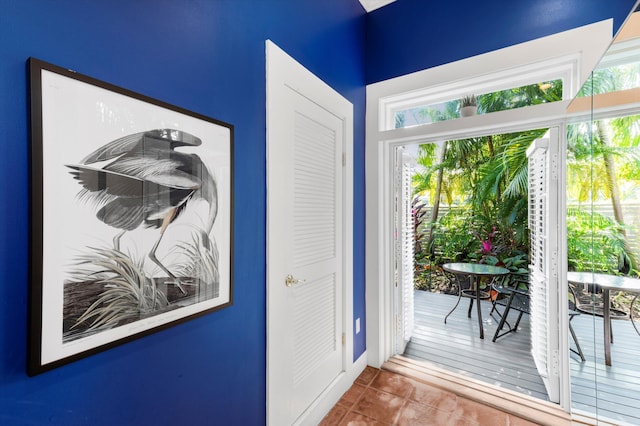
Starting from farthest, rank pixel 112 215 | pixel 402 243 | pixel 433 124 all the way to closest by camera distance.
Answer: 1. pixel 402 243
2. pixel 433 124
3. pixel 112 215

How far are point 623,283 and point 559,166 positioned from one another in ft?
2.99

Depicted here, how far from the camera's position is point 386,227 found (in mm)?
2422

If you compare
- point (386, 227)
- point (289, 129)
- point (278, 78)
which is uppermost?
point (278, 78)

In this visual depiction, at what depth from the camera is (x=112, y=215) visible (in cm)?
82

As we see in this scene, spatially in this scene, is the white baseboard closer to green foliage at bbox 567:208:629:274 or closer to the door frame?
the door frame

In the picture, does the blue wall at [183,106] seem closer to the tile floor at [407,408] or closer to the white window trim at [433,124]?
the white window trim at [433,124]

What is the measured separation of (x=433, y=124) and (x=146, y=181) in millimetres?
1946

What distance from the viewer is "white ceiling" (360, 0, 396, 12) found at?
2332 millimetres

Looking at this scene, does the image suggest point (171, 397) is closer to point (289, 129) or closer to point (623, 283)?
point (289, 129)

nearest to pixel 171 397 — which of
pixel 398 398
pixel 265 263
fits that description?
pixel 265 263

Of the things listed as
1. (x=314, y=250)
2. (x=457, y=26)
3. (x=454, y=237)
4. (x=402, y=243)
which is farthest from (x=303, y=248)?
(x=454, y=237)

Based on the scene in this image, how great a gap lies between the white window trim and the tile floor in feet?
0.98

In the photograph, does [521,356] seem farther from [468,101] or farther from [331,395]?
[468,101]

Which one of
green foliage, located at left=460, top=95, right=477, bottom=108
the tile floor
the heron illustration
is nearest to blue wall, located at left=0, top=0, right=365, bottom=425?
the heron illustration
